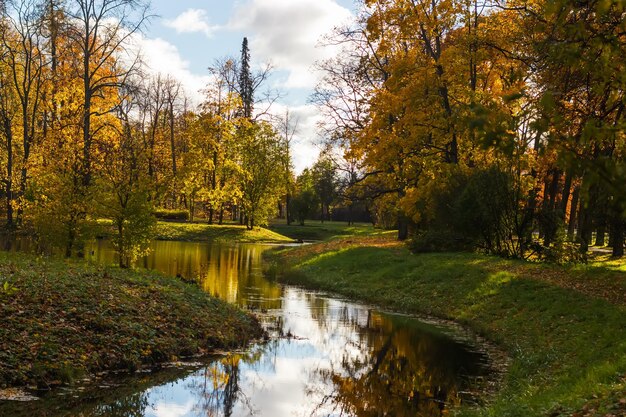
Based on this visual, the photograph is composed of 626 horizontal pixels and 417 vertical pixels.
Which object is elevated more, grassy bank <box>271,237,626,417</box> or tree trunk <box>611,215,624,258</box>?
tree trunk <box>611,215,624,258</box>

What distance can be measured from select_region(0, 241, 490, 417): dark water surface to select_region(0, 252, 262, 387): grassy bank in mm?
556

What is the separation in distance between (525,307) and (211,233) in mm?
39516

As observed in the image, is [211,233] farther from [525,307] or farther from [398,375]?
[398,375]

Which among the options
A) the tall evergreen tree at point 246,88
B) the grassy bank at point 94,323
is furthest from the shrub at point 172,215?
the grassy bank at point 94,323

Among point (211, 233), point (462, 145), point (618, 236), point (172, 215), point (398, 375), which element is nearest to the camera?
point (398, 375)

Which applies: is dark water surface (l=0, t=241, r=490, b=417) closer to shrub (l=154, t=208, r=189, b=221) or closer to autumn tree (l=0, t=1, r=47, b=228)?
autumn tree (l=0, t=1, r=47, b=228)

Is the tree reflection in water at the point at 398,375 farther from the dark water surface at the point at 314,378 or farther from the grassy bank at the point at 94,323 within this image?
the grassy bank at the point at 94,323

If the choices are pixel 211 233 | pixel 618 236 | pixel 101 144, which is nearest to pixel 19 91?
pixel 101 144

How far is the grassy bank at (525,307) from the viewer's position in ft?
28.1

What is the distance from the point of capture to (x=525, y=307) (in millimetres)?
15672

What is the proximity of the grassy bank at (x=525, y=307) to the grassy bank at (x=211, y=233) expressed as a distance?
22.7 m

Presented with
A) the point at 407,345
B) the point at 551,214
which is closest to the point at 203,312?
the point at 407,345

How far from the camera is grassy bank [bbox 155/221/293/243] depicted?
50128mm

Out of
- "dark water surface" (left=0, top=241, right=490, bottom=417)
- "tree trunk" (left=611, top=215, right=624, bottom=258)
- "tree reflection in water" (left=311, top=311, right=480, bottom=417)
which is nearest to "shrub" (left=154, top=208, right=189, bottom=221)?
"dark water surface" (left=0, top=241, right=490, bottom=417)
